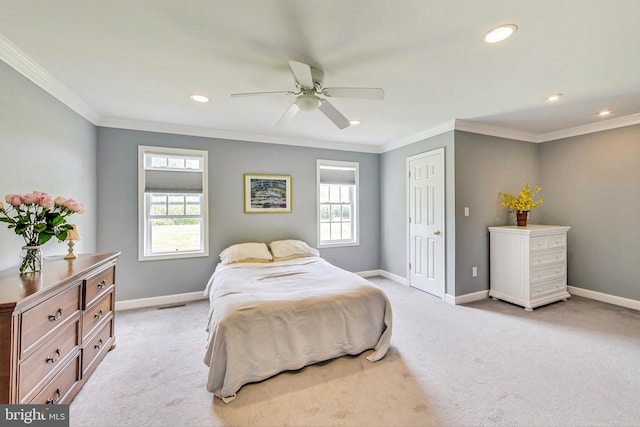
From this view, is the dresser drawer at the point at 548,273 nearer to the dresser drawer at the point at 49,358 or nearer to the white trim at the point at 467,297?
the white trim at the point at 467,297

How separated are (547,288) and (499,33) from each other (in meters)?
3.43

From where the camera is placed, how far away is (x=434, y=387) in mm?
1959

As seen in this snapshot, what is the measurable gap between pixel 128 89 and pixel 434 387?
375cm

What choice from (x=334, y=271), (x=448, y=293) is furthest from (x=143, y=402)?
(x=448, y=293)

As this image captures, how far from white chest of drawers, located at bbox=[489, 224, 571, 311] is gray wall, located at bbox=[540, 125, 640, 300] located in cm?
41

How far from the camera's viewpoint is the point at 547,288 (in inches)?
141

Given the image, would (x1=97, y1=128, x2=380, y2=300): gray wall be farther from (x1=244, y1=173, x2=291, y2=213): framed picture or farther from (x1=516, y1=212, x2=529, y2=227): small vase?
(x1=516, y1=212, x2=529, y2=227): small vase

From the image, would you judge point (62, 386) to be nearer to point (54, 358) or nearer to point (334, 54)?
point (54, 358)

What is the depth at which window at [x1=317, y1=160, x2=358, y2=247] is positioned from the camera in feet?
15.3

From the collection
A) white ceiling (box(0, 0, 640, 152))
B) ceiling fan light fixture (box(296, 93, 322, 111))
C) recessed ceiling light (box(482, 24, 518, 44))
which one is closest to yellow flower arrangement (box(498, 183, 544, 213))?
white ceiling (box(0, 0, 640, 152))

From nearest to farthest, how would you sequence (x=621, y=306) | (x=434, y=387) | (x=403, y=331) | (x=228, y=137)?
(x=434, y=387) < (x=403, y=331) < (x=621, y=306) < (x=228, y=137)

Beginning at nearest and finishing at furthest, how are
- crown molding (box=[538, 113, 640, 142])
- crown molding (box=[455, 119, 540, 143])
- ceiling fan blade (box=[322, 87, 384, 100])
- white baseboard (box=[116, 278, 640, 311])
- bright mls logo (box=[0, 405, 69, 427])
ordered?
bright mls logo (box=[0, 405, 69, 427]) < ceiling fan blade (box=[322, 87, 384, 100]) < crown molding (box=[538, 113, 640, 142]) < white baseboard (box=[116, 278, 640, 311]) < crown molding (box=[455, 119, 540, 143])

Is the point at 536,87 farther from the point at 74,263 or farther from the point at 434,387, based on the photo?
the point at 74,263

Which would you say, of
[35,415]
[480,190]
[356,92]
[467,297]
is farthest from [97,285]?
[480,190]
